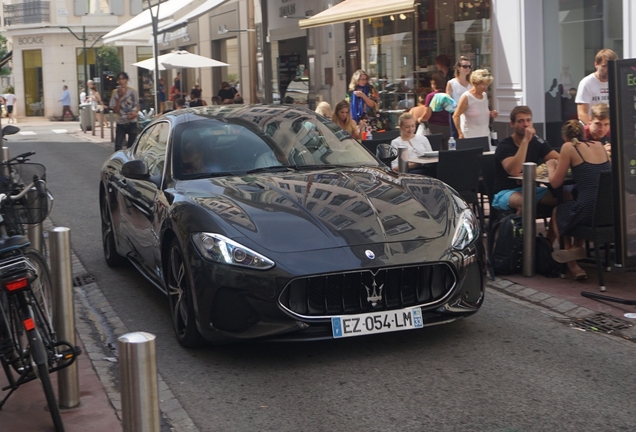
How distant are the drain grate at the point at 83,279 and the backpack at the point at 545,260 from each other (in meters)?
3.95

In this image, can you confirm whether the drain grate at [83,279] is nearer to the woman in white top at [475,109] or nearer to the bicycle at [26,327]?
the bicycle at [26,327]

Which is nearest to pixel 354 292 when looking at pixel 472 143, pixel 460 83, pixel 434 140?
pixel 472 143

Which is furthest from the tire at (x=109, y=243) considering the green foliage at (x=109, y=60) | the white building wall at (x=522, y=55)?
the green foliage at (x=109, y=60)

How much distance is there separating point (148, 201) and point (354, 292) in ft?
7.10

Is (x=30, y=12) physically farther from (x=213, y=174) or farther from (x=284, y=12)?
(x=213, y=174)

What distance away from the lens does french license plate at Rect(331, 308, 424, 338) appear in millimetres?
5375

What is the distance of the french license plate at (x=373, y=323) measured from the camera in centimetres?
538

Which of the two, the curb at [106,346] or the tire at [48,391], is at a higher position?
the tire at [48,391]

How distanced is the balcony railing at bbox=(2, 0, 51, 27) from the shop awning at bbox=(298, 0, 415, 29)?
45.4 meters

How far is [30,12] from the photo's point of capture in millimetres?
59906

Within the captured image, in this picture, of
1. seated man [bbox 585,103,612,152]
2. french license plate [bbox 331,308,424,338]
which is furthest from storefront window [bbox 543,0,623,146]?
A: french license plate [bbox 331,308,424,338]

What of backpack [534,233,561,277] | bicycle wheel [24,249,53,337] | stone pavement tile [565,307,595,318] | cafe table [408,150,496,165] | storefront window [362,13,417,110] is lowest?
stone pavement tile [565,307,595,318]

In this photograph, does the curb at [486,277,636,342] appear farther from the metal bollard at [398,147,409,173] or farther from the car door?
the car door

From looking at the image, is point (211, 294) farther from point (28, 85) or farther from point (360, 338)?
point (28, 85)
